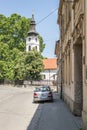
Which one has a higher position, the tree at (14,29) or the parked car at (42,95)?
the tree at (14,29)

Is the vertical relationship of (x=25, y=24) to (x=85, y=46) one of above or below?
above

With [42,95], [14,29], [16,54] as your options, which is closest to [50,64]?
[14,29]

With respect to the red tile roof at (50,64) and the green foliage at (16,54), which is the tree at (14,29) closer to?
the green foliage at (16,54)

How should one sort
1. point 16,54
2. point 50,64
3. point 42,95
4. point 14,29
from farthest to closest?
1. point 50,64
2. point 14,29
3. point 16,54
4. point 42,95

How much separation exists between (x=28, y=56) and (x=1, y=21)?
10001 millimetres

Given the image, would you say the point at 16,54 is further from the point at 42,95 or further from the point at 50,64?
the point at 42,95

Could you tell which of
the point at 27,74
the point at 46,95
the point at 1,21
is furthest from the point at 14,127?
the point at 1,21

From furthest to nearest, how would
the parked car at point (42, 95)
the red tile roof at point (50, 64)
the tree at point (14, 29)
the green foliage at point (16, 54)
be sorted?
1. the red tile roof at point (50, 64)
2. the tree at point (14, 29)
3. the green foliage at point (16, 54)
4. the parked car at point (42, 95)

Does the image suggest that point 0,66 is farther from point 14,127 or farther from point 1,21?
point 14,127

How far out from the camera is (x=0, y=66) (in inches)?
2921

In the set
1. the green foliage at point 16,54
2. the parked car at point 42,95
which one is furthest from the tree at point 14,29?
the parked car at point 42,95

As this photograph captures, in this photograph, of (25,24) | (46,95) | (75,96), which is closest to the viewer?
(75,96)

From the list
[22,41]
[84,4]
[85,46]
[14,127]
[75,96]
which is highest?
[22,41]

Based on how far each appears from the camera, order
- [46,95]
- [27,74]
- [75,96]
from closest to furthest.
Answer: [75,96]
[46,95]
[27,74]
